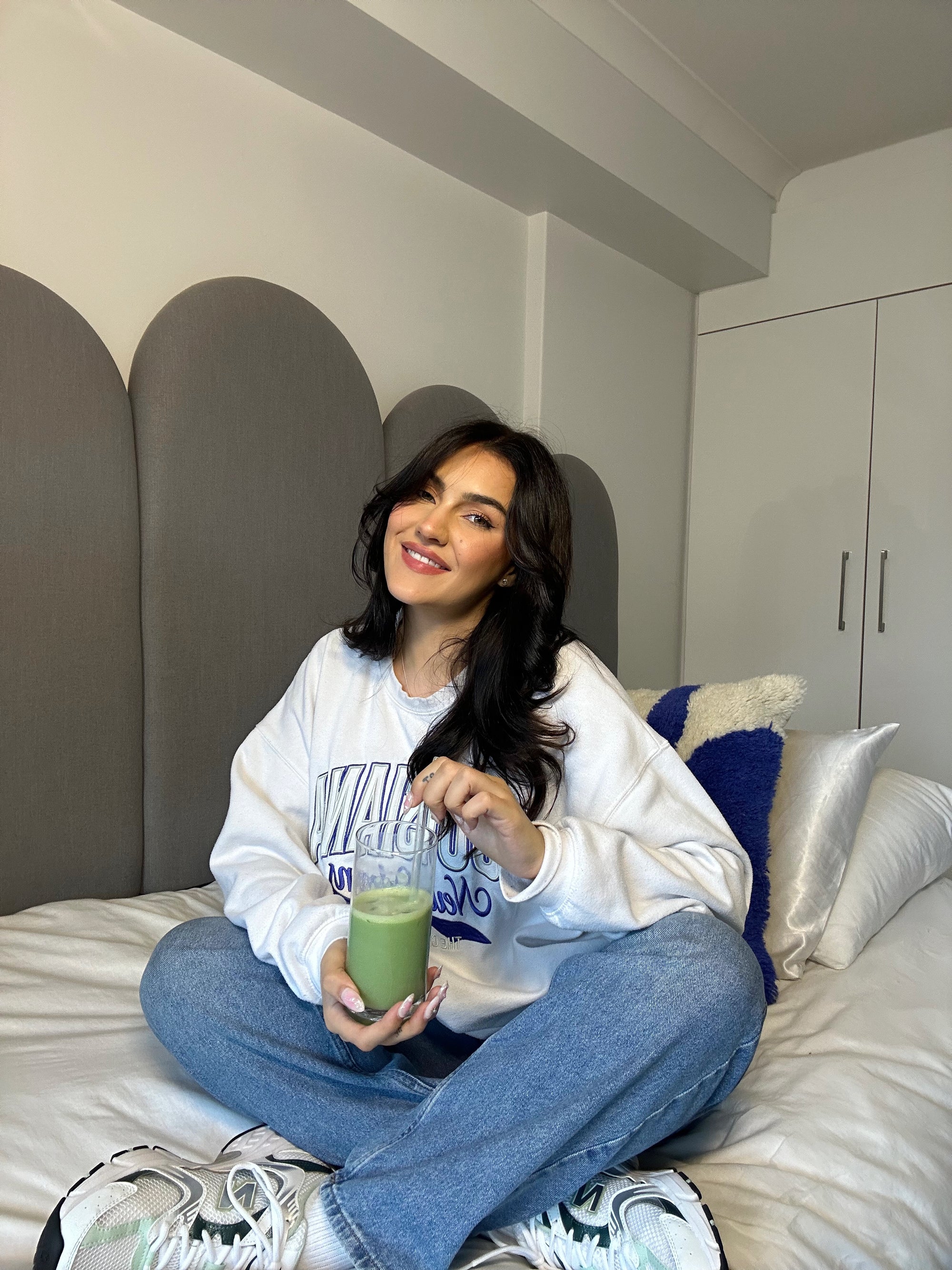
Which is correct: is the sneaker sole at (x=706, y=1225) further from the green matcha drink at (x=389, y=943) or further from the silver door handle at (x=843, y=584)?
the silver door handle at (x=843, y=584)

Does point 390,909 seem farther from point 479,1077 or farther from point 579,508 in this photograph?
point 579,508

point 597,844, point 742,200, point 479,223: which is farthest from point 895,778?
point 742,200

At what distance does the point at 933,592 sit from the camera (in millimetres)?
3006

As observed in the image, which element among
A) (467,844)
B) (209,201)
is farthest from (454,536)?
(209,201)

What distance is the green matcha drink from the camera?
943 millimetres

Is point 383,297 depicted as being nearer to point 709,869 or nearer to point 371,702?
point 371,702

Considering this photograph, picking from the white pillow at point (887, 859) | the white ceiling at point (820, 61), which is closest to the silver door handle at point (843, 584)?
the white pillow at point (887, 859)

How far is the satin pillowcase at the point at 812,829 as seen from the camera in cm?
162

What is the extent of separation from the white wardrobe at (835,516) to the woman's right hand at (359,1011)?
8.20 feet

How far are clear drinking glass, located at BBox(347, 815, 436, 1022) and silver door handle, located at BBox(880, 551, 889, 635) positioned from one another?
101 inches

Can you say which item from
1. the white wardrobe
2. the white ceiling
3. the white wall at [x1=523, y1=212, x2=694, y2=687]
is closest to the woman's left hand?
the white wall at [x1=523, y1=212, x2=694, y2=687]

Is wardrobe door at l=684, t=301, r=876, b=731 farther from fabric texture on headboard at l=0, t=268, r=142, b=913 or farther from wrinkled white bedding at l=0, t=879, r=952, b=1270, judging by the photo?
fabric texture on headboard at l=0, t=268, r=142, b=913

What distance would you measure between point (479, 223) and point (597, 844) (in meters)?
2.08

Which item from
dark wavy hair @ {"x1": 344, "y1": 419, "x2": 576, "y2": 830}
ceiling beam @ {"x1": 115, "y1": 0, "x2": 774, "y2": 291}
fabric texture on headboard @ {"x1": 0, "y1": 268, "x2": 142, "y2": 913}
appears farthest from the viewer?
ceiling beam @ {"x1": 115, "y1": 0, "x2": 774, "y2": 291}
